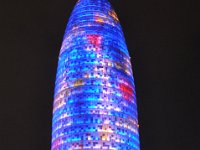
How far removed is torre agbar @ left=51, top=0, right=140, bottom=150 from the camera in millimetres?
92125

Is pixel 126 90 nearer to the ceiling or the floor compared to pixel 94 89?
nearer to the ceiling

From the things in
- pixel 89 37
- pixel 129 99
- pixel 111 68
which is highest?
pixel 89 37

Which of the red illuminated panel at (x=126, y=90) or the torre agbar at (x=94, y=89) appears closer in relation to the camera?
the torre agbar at (x=94, y=89)

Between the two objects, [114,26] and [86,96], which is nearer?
[86,96]

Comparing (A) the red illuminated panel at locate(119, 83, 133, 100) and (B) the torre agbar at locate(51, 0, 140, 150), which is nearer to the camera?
(B) the torre agbar at locate(51, 0, 140, 150)

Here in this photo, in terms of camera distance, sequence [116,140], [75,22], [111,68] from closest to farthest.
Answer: [116,140] < [111,68] < [75,22]

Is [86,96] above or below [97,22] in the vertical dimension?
below

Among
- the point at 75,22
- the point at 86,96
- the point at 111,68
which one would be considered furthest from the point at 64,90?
the point at 75,22

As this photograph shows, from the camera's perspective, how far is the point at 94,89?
95312mm

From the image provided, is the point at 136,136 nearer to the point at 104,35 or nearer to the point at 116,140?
the point at 116,140

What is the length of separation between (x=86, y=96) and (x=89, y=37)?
14937mm

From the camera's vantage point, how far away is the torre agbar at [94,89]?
92125mm

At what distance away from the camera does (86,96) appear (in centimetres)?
9469

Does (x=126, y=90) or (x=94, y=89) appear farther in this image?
(x=126, y=90)
